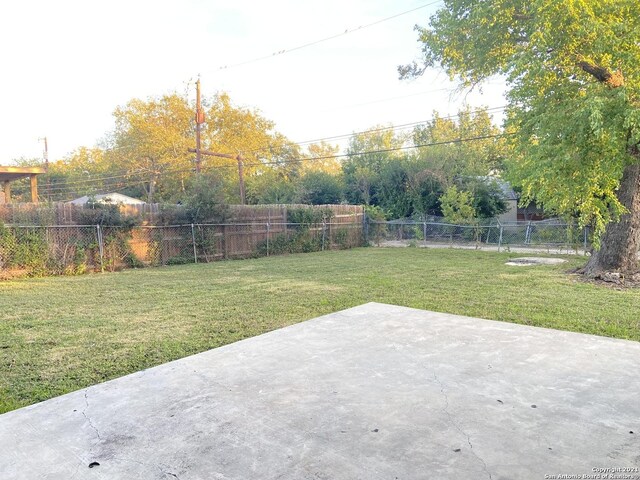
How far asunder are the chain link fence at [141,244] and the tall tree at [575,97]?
26.7ft

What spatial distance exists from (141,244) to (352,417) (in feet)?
34.8

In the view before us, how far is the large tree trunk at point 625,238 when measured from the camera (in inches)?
321

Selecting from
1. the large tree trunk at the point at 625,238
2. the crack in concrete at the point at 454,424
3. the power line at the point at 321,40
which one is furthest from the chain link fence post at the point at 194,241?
the crack in concrete at the point at 454,424

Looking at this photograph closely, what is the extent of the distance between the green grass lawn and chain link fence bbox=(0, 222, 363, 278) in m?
0.94

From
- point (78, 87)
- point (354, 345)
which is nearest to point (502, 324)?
point (354, 345)

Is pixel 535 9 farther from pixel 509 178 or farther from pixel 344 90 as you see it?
pixel 344 90

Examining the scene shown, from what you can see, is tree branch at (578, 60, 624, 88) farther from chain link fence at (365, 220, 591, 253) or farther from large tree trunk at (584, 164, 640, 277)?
chain link fence at (365, 220, 591, 253)

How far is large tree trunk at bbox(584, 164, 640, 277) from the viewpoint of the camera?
8.15 meters

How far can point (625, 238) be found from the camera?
8.34 metres

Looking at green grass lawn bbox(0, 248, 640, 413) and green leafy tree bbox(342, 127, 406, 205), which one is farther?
green leafy tree bbox(342, 127, 406, 205)

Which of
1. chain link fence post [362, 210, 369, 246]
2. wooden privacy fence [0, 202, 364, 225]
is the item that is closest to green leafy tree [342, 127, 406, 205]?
chain link fence post [362, 210, 369, 246]

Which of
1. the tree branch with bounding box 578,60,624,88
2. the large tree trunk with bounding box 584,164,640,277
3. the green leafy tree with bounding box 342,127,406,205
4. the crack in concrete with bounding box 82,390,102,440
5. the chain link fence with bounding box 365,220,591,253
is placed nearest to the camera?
the crack in concrete with bounding box 82,390,102,440

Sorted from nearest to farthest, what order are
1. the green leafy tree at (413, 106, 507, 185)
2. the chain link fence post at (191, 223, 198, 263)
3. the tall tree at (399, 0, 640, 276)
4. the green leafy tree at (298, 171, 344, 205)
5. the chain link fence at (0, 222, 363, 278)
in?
the tall tree at (399, 0, 640, 276), the chain link fence at (0, 222, 363, 278), the chain link fence post at (191, 223, 198, 263), the green leafy tree at (413, 106, 507, 185), the green leafy tree at (298, 171, 344, 205)

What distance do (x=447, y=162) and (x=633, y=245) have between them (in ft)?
49.3
